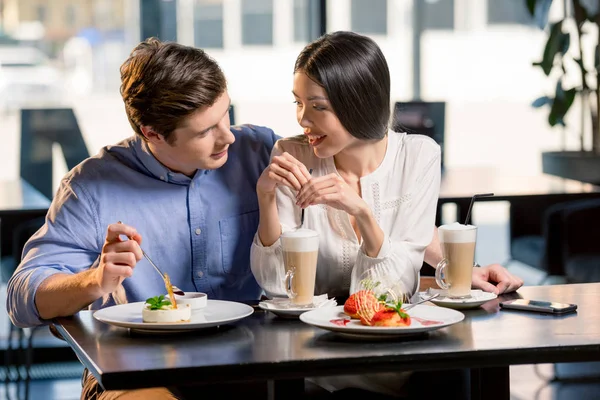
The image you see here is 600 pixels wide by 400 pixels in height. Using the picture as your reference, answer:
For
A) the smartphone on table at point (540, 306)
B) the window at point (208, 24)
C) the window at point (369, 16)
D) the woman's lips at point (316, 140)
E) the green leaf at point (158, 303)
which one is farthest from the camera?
the window at point (369, 16)

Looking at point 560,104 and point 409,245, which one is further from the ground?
point 560,104

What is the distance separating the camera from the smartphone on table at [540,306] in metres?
Result: 1.85

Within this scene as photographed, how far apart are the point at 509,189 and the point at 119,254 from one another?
258 centimetres

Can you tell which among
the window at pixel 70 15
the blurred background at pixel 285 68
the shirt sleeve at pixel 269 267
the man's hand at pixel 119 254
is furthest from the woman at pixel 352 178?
the window at pixel 70 15

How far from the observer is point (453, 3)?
6.30m

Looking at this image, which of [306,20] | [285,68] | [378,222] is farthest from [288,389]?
[306,20]

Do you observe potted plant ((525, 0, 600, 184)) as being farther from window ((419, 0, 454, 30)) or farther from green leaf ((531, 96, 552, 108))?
window ((419, 0, 454, 30))

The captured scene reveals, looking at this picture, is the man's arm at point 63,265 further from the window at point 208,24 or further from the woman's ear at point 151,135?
the window at point 208,24

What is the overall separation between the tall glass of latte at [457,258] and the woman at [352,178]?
0.13 m

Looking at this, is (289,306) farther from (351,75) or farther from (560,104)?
(560,104)

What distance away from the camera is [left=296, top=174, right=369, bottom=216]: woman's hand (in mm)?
1966

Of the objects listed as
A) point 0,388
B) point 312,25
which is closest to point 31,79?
point 312,25

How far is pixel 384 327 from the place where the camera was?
5.36ft

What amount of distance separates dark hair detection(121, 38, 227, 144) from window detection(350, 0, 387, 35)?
421 cm
